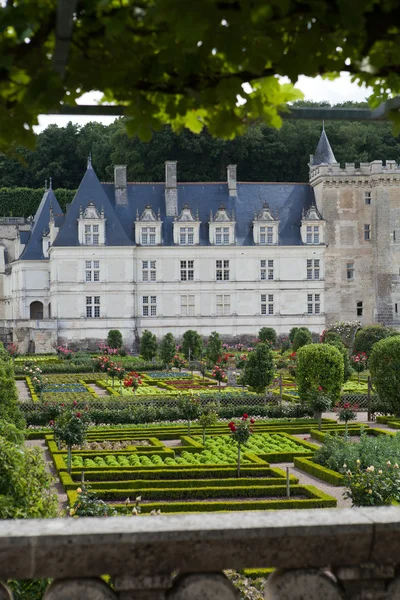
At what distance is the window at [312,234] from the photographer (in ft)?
151

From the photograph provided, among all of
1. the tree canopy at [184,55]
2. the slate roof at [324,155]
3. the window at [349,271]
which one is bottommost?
the tree canopy at [184,55]

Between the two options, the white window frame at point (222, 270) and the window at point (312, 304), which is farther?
the window at point (312, 304)

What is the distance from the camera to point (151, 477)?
1405 cm

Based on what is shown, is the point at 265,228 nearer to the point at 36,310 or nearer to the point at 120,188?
the point at 120,188

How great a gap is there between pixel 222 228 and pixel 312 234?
205 inches

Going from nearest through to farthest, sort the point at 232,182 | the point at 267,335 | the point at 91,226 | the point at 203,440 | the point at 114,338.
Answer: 1. the point at 203,440
2. the point at 114,338
3. the point at 267,335
4. the point at 91,226
5. the point at 232,182

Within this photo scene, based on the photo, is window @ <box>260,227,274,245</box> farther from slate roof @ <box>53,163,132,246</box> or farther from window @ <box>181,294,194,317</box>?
slate roof @ <box>53,163,132,246</box>

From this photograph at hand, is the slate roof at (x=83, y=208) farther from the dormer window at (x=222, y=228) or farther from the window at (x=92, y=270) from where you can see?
the dormer window at (x=222, y=228)

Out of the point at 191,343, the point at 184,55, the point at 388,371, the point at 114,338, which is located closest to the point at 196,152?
the point at 114,338

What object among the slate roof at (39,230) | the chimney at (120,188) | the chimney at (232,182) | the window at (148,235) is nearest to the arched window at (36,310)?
the slate roof at (39,230)

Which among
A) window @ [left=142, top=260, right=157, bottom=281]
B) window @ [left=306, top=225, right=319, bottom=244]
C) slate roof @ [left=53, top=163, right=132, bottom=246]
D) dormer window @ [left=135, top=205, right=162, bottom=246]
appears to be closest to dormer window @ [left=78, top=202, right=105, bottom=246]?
slate roof @ [left=53, top=163, right=132, bottom=246]

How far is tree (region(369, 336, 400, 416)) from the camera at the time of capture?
815 inches

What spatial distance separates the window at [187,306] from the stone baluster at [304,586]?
138ft

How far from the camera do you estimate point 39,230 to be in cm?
4959
